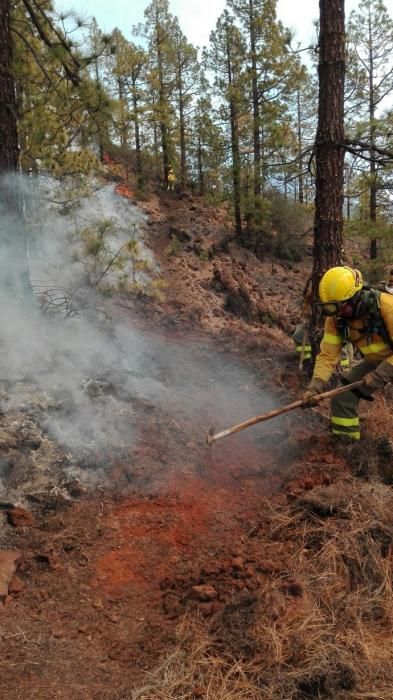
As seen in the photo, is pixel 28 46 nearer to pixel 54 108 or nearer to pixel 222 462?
pixel 54 108

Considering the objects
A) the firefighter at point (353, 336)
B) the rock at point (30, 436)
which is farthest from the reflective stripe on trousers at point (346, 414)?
the rock at point (30, 436)

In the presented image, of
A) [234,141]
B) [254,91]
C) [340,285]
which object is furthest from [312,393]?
[254,91]

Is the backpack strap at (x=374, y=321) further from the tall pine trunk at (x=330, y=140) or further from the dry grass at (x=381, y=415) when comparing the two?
the tall pine trunk at (x=330, y=140)

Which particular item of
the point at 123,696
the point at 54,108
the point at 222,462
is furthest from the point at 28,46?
the point at 123,696

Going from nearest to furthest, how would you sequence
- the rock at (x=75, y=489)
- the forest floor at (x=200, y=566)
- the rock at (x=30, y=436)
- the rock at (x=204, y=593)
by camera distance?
the forest floor at (x=200, y=566)
the rock at (x=204, y=593)
the rock at (x=75, y=489)
the rock at (x=30, y=436)

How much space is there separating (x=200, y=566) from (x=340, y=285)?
98.1 inches

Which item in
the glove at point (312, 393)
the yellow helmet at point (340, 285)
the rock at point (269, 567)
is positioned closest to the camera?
the rock at point (269, 567)

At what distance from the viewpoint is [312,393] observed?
457 centimetres

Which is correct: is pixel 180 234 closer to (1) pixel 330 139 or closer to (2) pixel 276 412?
(1) pixel 330 139

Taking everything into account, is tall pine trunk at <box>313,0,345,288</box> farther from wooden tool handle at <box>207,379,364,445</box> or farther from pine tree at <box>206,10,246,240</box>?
pine tree at <box>206,10,246,240</box>

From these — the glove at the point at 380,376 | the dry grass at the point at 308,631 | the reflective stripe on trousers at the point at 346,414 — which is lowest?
the dry grass at the point at 308,631

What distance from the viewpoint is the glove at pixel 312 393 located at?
4434 mm

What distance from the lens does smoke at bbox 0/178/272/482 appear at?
15.3 ft

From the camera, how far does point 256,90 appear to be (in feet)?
53.9
